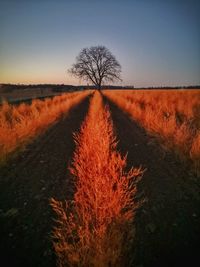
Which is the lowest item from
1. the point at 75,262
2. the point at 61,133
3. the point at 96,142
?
the point at 61,133

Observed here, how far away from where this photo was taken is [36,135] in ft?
25.5

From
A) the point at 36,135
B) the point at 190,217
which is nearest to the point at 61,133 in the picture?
the point at 36,135

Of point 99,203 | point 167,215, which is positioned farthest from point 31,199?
point 167,215

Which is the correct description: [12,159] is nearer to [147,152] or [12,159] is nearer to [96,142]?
[96,142]

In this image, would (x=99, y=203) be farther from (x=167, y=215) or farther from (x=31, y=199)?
(x=31, y=199)

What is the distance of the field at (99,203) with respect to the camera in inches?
91.9

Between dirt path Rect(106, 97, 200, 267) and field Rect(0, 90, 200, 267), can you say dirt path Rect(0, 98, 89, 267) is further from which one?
dirt path Rect(106, 97, 200, 267)

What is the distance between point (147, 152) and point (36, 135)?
423 centimetres

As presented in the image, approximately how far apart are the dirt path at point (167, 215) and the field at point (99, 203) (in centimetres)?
1

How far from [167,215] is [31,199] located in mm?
2280

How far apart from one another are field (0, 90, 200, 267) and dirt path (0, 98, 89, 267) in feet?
0.04

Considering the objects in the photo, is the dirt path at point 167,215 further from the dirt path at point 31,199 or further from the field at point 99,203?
the dirt path at point 31,199

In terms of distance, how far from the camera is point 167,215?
3107 millimetres

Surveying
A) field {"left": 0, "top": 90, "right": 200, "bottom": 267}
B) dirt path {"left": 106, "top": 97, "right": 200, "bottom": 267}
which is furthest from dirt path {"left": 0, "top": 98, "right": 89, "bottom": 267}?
dirt path {"left": 106, "top": 97, "right": 200, "bottom": 267}
